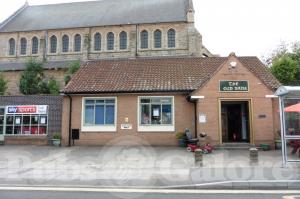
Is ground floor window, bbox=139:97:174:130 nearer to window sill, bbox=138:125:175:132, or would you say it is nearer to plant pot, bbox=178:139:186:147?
window sill, bbox=138:125:175:132

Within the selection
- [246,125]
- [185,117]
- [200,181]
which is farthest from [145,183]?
A: [246,125]

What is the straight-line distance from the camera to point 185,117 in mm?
21656

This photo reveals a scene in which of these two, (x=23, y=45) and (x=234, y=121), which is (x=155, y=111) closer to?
(x=234, y=121)

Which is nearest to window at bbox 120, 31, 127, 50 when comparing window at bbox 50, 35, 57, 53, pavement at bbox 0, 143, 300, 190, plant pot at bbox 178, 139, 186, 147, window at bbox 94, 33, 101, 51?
window at bbox 94, 33, 101, 51

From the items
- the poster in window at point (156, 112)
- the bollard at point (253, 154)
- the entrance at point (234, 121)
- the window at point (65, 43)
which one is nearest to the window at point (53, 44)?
the window at point (65, 43)

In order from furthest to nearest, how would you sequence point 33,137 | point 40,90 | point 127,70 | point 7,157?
point 40,90
point 127,70
point 33,137
point 7,157

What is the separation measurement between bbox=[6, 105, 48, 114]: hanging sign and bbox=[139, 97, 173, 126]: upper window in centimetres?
679

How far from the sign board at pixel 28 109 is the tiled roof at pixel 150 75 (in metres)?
2.47

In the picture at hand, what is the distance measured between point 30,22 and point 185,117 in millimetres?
34963

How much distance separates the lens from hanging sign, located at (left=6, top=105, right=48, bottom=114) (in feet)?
77.2

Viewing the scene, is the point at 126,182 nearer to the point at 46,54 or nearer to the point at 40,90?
the point at 40,90

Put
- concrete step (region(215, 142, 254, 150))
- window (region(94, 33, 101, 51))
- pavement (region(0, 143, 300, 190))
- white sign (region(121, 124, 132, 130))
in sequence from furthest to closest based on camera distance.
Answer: window (region(94, 33, 101, 51)) < white sign (region(121, 124, 132, 130)) < concrete step (region(215, 142, 254, 150)) < pavement (region(0, 143, 300, 190))

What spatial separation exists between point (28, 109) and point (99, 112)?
5248mm

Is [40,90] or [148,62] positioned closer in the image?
[148,62]
